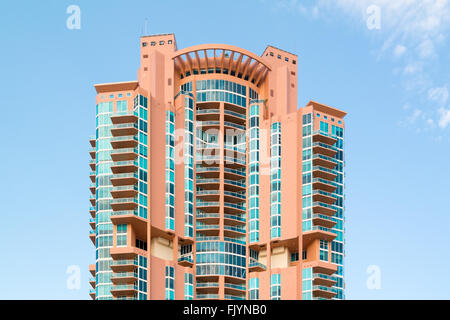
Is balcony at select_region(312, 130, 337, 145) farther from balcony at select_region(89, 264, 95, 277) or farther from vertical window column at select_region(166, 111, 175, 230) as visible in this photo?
balcony at select_region(89, 264, 95, 277)

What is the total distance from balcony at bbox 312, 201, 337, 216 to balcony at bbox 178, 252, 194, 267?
76.9 feet

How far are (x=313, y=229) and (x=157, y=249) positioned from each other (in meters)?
27.3

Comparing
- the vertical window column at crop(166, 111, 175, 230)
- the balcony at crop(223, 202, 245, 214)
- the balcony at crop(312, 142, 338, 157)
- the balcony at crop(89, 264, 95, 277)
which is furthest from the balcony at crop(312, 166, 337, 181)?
the balcony at crop(89, 264, 95, 277)

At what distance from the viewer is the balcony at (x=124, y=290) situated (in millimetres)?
137500

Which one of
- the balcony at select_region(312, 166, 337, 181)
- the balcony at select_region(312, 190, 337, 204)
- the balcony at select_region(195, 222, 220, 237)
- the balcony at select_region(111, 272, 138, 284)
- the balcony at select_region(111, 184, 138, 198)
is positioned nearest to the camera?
Result: the balcony at select_region(111, 272, 138, 284)

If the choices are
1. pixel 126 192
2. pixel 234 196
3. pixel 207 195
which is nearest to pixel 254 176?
pixel 234 196

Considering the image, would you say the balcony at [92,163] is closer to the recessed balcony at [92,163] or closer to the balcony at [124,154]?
the recessed balcony at [92,163]

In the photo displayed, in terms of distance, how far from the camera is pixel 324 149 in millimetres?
152500

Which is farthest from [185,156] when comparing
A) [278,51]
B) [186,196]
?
[278,51]

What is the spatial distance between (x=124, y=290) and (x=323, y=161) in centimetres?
4234

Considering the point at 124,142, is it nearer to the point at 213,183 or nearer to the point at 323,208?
the point at 213,183

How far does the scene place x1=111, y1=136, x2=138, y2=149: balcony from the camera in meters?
146
